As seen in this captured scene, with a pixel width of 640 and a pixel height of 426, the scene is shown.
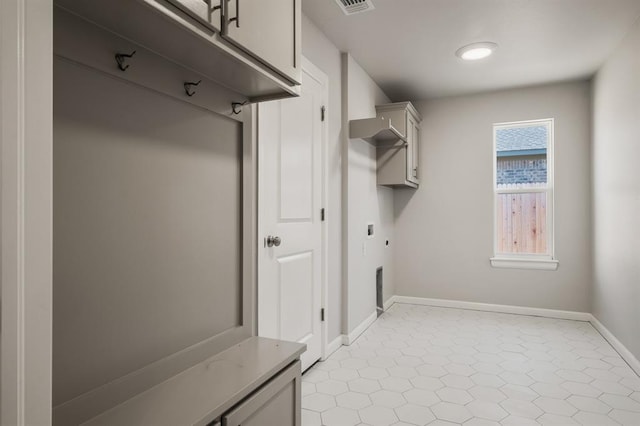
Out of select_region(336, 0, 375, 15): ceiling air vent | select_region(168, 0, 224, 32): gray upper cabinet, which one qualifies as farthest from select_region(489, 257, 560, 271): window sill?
select_region(168, 0, 224, 32): gray upper cabinet

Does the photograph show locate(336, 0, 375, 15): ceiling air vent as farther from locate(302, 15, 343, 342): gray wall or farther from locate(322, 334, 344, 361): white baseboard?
locate(322, 334, 344, 361): white baseboard

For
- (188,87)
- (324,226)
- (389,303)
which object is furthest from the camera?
(389,303)

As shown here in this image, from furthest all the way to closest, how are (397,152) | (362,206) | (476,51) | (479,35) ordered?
(397,152)
(362,206)
(476,51)
(479,35)

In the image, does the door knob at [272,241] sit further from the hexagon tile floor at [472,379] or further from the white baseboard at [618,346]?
the white baseboard at [618,346]

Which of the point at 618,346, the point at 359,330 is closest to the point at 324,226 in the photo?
the point at 359,330

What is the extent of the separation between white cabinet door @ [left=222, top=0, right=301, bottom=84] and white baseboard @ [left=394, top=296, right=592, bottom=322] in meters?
3.84

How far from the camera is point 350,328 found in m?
3.26

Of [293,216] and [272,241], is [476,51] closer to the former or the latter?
[293,216]

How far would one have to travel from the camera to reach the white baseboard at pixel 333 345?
Result: 291 centimetres

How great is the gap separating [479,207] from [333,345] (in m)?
2.54

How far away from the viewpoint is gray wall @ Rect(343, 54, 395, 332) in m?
3.27

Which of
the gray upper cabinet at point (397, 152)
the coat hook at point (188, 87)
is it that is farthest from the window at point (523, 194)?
the coat hook at point (188, 87)

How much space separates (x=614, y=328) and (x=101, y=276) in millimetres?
3868

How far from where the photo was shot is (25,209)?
2.05 ft
